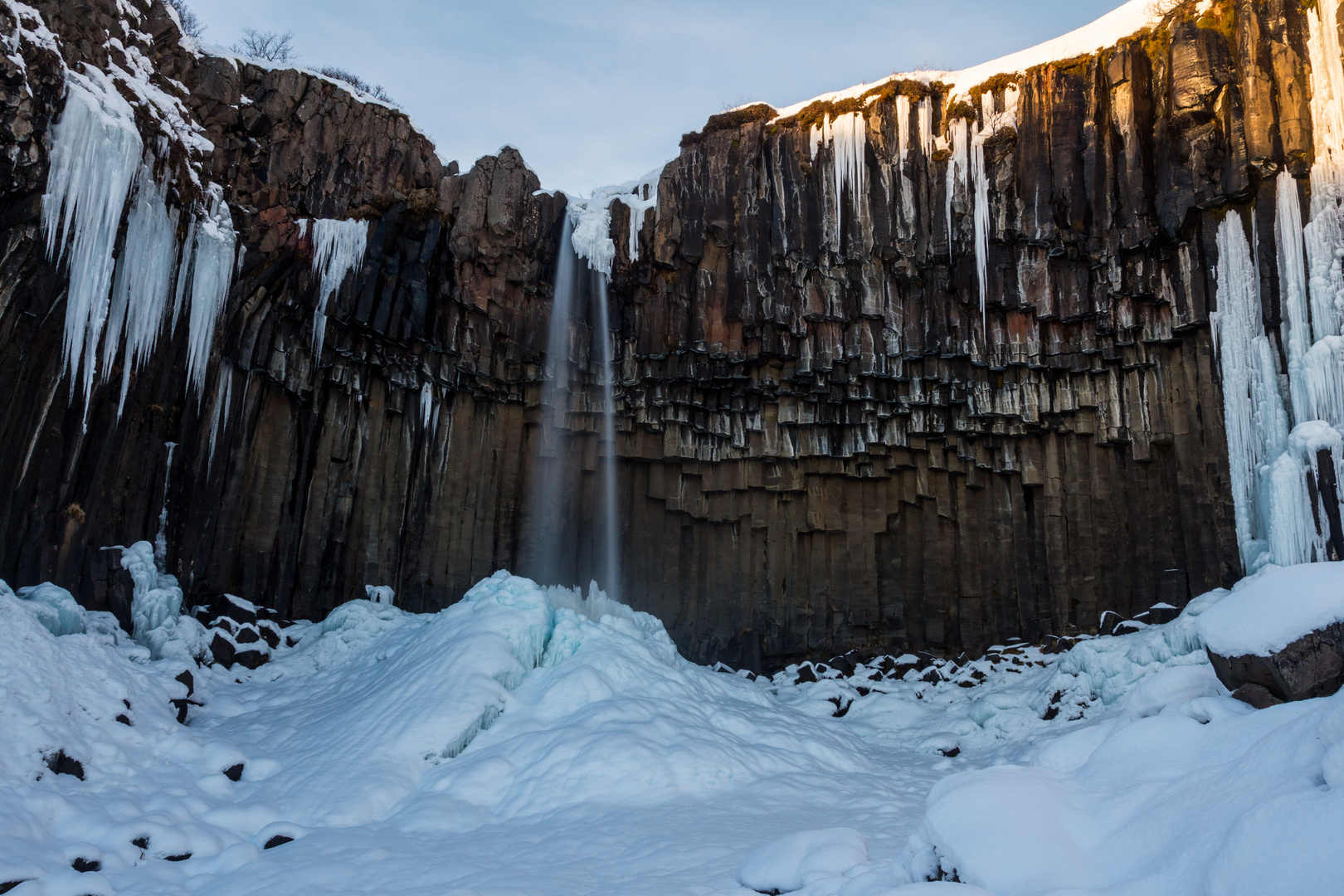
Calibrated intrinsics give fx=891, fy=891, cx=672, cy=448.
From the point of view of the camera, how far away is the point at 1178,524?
16.6 meters

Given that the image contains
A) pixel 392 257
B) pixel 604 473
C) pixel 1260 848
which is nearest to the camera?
pixel 1260 848

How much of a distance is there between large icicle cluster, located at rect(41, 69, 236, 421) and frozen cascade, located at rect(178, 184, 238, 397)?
0.06ft

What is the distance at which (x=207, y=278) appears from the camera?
16.2 meters

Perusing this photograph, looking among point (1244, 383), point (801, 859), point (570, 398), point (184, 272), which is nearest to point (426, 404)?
point (570, 398)

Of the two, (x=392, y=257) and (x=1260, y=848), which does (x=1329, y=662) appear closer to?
(x=1260, y=848)

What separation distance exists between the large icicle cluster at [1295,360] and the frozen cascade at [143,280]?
1847cm

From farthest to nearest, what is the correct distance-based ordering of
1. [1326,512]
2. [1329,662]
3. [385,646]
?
[385,646] < [1326,512] < [1329,662]

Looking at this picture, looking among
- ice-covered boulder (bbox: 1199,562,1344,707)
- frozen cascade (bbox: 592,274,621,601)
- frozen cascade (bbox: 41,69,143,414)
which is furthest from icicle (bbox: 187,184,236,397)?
ice-covered boulder (bbox: 1199,562,1344,707)

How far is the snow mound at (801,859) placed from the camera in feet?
21.8

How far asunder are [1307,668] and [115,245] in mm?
16319

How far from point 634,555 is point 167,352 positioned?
11001 millimetres

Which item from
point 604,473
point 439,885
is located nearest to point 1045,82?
point 604,473

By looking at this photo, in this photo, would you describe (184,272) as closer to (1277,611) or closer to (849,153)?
(849,153)

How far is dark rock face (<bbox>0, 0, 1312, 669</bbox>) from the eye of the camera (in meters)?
16.0
